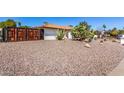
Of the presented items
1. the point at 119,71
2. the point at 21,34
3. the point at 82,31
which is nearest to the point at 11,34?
the point at 21,34

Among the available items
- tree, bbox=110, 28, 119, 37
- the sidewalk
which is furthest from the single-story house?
the sidewalk

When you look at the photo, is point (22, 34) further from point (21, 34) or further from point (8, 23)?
point (8, 23)

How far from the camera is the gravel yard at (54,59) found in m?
4.88

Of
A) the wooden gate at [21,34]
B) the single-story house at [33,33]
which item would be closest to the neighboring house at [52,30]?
the single-story house at [33,33]

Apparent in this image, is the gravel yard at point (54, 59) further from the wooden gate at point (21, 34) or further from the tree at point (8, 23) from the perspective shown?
the tree at point (8, 23)

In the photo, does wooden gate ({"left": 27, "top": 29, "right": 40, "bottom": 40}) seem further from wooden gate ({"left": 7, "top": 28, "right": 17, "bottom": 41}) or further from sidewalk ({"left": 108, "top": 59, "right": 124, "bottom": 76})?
sidewalk ({"left": 108, "top": 59, "right": 124, "bottom": 76})

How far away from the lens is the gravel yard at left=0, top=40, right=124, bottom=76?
4883 millimetres

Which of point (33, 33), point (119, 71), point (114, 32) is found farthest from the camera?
point (33, 33)

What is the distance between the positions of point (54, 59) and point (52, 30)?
1.37ft

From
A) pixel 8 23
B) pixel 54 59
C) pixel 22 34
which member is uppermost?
pixel 8 23

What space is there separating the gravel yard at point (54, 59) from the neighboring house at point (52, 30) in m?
0.10

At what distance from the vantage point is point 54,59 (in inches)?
194

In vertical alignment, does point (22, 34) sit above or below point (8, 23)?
below

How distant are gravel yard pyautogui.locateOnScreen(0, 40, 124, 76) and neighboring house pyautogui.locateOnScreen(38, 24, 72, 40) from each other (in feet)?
0.33
